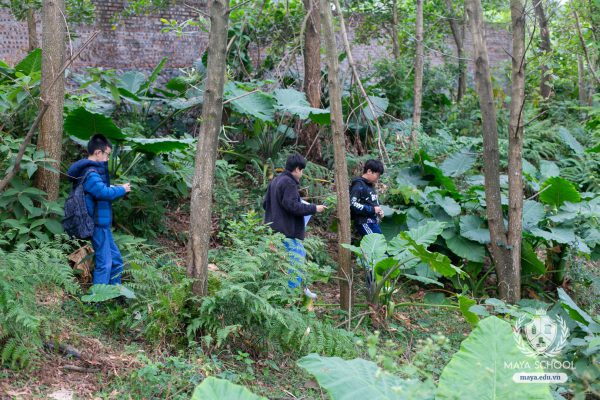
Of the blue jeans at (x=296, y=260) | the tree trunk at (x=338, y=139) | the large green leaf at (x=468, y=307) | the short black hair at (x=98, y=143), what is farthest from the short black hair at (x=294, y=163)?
the large green leaf at (x=468, y=307)

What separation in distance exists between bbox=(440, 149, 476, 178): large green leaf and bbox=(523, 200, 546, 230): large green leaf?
178 centimetres

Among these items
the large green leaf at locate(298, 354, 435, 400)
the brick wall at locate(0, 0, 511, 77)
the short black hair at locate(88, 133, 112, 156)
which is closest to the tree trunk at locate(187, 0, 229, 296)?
the short black hair at locate(88, 133, 112, 156)

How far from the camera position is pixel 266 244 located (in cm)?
575

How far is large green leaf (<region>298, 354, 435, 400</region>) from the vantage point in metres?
3.21

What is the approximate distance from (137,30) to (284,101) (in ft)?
17.8

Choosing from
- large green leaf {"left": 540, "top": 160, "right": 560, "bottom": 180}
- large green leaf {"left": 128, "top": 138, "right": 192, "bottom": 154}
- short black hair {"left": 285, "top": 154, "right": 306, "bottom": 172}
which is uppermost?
large green leaf {"left": 128, "top": 138, "right": 192, "bottom": 154}

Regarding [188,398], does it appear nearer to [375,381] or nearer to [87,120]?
[375,381]

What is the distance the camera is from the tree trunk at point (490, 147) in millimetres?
7453

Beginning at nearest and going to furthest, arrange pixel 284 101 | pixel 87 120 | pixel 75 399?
pixel 75 399 → pixel 87 120 → pixel 284 101

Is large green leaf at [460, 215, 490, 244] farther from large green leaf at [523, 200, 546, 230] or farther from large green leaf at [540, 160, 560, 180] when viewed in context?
large green leaf at [540, 160, 560, 180]

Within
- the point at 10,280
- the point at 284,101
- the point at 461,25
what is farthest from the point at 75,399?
the point at 461,25

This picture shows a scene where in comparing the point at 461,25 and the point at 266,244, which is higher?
the point at 461,25

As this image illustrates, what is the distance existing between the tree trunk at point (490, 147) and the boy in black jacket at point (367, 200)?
1.22m

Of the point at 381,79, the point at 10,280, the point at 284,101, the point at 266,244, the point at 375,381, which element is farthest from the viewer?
the point at 381,79
